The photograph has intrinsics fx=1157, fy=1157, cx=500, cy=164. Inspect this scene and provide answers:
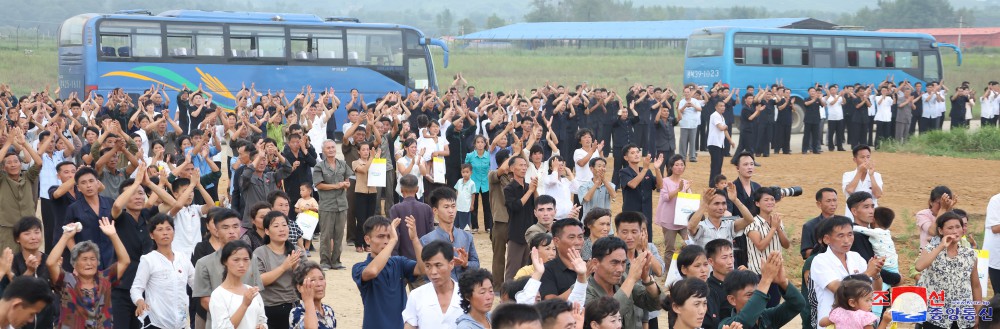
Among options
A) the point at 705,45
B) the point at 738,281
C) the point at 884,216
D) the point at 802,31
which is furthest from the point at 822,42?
the point at 738,281

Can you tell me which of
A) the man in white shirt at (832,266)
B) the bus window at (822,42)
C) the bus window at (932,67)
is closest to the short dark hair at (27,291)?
the man in white shirt at (832,266)

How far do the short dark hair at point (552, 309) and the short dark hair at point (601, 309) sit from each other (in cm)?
30

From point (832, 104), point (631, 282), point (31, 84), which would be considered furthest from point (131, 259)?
point (31, 84)

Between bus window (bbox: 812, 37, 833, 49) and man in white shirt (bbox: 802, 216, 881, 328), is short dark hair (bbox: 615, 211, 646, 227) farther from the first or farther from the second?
bus window (bbox: 812, 37, 833, 49)

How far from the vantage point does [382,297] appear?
6.64m

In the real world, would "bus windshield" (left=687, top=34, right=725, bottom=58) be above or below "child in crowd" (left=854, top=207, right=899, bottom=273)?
above

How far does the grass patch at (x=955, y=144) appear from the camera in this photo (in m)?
23.0

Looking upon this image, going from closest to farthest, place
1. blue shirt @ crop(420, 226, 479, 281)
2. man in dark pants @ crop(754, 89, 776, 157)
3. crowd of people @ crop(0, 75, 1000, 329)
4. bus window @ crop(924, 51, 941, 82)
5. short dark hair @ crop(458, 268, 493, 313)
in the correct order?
short dark hair @ crop(458, 268, 493, 313) < crowd of people @ crop(0, 75, 1000, 329) < blue shirt @ crop(420, 226, 479, 281) < man in dark pants @ crop(754, 89, 776, 157) < bus window @ crop(924, 51, 941, 82)

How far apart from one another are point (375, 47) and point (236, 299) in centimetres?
2004

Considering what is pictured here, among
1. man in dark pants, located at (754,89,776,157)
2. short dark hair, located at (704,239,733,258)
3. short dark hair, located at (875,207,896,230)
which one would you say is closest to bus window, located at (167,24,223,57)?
man in dark pants, located at (754,89,776,157)

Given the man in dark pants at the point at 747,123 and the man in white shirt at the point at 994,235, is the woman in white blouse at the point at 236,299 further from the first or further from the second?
the man in dark pants at the point at 747,123

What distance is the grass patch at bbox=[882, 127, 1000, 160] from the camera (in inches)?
906

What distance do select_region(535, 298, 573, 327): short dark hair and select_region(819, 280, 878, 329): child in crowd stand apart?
5.98 ft

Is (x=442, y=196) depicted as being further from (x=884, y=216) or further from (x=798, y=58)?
(x=798, y=58)
